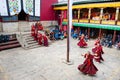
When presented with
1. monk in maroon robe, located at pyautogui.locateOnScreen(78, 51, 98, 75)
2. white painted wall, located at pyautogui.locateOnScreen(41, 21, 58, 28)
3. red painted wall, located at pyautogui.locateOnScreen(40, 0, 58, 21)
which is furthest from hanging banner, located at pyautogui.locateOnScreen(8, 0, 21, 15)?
monk in maroon robe, located at pyautogui.locateOnScreen(78, 51, 98, 75)

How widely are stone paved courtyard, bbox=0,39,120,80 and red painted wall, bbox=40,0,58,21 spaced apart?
9.83 meters

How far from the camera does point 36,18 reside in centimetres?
1825

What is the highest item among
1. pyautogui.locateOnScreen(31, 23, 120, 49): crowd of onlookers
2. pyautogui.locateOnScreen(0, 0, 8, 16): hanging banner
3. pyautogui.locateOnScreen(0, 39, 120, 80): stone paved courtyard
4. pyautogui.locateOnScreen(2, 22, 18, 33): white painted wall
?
pyautogui.locateOnScreen(0, 0, 8, 16): hanging banner

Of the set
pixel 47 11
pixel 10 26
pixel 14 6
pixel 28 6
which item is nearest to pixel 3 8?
pixel 14 6

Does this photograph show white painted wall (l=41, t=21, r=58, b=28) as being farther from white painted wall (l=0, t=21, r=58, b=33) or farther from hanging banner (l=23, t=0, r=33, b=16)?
hanging banner (l=23, t=0, r=33, b=16)

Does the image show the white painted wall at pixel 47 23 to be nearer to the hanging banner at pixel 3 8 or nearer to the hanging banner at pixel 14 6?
the hanging banner at pixel 14 6

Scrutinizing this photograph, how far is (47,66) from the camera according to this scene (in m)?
8.77

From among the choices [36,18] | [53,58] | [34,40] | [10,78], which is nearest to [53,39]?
[34,40]

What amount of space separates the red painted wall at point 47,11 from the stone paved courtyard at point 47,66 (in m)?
9.83

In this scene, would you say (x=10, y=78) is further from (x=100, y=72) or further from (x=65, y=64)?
(x=100, y=72)

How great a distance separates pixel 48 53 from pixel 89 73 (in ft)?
16.3

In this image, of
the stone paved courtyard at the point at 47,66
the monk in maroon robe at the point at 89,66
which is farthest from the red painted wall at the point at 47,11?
the monk in maroon robe at the point at 89,66

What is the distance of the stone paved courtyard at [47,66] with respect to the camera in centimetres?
737

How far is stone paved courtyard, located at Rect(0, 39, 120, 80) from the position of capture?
7.37 metres
